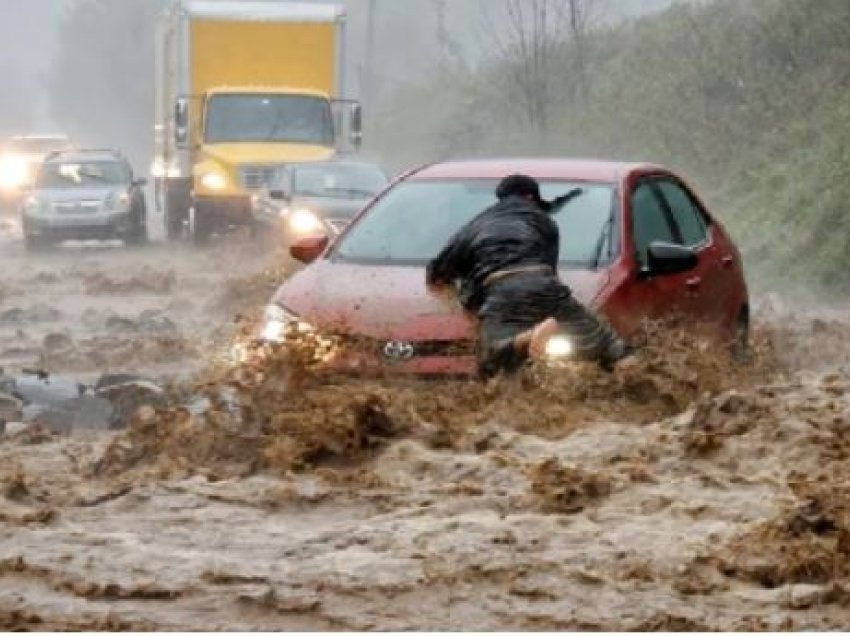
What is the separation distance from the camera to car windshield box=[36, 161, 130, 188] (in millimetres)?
32844

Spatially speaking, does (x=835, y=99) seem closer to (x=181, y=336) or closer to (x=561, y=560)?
(x=181, y=336)

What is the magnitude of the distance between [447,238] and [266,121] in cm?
1874

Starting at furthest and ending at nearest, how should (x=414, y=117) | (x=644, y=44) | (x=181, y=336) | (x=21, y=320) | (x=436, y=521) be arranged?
(x=414, y=117) < (x=644, y=44) < (x=21, y=320) < (x=181, y=336) < (x=436, y=521)

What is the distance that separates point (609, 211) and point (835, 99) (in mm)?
17073

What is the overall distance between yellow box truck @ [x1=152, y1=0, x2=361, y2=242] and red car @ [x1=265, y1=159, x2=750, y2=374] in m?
17.1

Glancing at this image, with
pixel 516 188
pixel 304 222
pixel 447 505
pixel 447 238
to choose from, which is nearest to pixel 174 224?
pixel 304 222

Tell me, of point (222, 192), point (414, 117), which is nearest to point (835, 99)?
point (222, 192)

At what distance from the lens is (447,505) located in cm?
797

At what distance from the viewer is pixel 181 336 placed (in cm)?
1761

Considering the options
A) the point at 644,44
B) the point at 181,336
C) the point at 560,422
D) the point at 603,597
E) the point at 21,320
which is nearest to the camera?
the point at 603,597

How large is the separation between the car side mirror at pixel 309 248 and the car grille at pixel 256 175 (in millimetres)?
16597

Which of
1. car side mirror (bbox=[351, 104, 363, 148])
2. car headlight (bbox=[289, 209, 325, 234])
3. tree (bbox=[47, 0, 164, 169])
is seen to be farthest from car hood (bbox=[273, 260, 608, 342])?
tree (bbox=[47, 0, 164, 169])

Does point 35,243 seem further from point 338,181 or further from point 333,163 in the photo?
point 338,181

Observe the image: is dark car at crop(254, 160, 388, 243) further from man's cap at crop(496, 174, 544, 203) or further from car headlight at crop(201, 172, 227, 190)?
man's cap at crop(496, 174, 544, 203)
